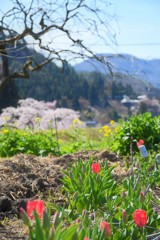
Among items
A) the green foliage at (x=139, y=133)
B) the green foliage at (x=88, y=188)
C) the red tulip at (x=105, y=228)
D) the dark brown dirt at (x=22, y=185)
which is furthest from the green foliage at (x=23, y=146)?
the red tulip at (x=105, y=228)

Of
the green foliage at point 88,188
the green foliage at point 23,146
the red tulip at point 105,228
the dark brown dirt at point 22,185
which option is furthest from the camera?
the green foliage at point 23,146

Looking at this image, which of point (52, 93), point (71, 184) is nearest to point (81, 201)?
point (71, 184)

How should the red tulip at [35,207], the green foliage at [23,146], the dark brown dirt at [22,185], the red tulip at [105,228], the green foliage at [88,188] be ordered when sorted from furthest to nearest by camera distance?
the green foliage at [23,146], the dark brown dirt at [22,185], the green foliage at [88,188], the red tulip at [105,228], the red tulip at [35,207]

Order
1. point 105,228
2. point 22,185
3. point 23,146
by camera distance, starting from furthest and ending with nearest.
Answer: point 23,146, point 22,185, point 105,228

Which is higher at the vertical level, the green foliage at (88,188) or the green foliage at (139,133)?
the green foliage at (88,188)

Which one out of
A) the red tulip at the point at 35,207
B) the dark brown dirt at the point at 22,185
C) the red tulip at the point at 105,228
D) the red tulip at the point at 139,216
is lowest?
the dark brown dirt at the point at 22,185

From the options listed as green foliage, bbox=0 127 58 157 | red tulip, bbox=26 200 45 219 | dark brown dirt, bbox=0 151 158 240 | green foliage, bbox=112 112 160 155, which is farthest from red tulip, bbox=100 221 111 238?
green foliage, bbox=112 112 160 155

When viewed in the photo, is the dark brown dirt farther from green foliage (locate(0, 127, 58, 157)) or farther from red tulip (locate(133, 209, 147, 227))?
green foliage (locate(0, 127, 58, 157))

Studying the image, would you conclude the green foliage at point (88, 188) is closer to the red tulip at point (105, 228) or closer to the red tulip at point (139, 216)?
the red tulip at point (105, 228)

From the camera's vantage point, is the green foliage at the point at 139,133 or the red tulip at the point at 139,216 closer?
the red tulip at the point at 139,216

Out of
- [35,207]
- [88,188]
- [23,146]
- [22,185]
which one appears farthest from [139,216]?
[23,146]

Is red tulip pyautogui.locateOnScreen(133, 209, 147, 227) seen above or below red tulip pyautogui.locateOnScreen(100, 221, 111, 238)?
above

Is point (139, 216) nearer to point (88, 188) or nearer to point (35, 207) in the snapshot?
point (35, 207)

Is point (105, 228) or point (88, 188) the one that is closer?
point (105, 228)
